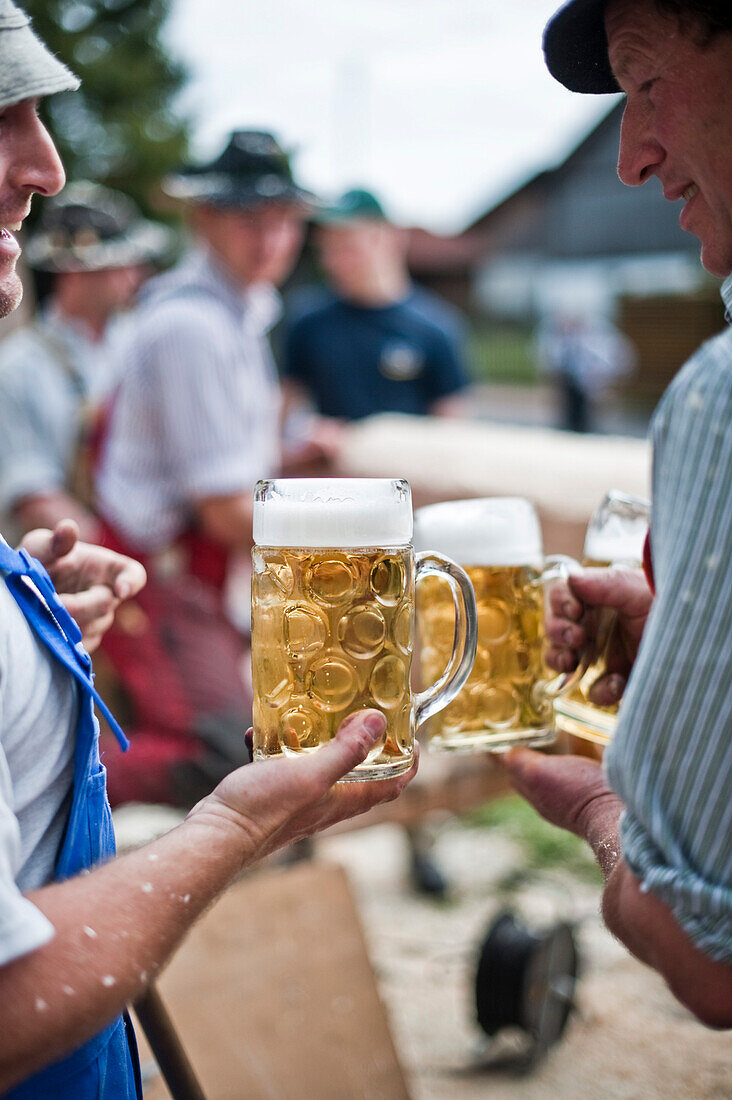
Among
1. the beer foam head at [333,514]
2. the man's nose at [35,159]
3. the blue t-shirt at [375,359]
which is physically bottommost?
the blue t-shirt at [375,359]

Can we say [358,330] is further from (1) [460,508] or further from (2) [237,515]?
(1) [460,508]

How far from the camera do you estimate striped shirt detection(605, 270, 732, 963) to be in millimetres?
879

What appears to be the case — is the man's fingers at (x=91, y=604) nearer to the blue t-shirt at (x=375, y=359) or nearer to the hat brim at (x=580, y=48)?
the hat brim at (x=580, y=48)

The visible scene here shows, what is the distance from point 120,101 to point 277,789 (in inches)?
769

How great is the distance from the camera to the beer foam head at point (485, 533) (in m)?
1.53

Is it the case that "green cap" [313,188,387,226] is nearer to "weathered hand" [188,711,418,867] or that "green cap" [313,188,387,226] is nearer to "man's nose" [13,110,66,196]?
"man's nose" [13,110,66,196]

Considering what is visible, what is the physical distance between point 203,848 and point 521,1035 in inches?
87.4

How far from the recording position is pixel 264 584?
124 centimetres

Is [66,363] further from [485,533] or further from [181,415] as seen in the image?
[485,533]

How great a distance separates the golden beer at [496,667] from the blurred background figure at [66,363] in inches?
94.2

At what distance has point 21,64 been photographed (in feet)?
3.48

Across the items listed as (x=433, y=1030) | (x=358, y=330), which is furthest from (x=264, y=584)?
(x=358, y=330)

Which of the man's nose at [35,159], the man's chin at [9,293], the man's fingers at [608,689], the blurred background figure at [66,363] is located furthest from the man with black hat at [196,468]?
the man's nose at [35,159]

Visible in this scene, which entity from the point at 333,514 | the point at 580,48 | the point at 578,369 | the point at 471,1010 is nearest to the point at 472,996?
the point at 471,1010
